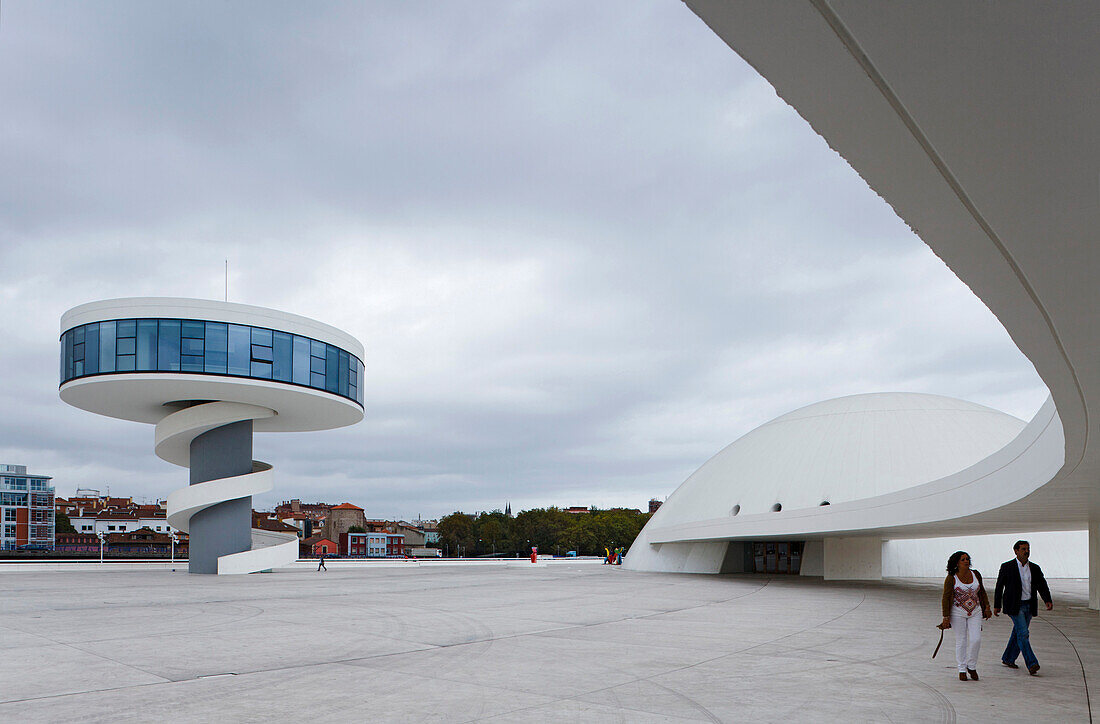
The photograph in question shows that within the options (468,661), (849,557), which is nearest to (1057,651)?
(468,661)

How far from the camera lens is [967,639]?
1010cm

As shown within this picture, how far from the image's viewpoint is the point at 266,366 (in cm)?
3906

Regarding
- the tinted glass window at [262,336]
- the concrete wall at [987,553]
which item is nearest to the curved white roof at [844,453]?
the concrete wall at [987,553]

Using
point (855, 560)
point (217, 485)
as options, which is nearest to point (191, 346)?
point (217, 485)

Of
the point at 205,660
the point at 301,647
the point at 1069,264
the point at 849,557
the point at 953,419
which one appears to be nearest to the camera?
the point at 1069,264

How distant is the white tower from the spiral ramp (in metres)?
0.05

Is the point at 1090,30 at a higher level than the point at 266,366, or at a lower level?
lower

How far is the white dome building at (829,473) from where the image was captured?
39.2 m

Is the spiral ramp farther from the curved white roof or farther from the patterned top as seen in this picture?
the patterned top

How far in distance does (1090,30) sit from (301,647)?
1246 centimetres

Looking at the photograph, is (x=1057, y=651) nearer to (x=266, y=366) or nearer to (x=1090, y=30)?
(x=1090, y=30)

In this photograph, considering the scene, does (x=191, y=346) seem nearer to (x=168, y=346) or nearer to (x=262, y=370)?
(x=168, y=346)

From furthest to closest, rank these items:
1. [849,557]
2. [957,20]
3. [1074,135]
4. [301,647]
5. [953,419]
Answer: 1. [953,419]
2. [849,557]
3. [301,647]
4. [1074,135]
5. [957,20]

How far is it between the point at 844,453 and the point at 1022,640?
32787mm
